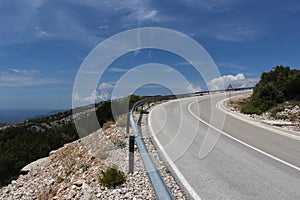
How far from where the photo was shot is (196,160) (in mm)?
8453

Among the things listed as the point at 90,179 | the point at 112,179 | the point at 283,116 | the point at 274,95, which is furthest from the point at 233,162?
the point at 274,95

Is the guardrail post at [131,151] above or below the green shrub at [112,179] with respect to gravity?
above

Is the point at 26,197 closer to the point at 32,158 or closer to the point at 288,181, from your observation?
the point at 288,181

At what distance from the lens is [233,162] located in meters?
8.17

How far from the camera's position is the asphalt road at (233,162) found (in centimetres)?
596

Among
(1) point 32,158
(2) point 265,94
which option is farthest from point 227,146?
(1) point 32,158

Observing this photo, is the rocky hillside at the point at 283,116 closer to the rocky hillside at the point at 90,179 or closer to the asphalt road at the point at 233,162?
the asphalt road at the point at 233,162

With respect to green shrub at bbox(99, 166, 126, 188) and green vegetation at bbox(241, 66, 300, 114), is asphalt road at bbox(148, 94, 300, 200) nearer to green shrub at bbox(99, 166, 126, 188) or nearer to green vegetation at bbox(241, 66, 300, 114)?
green shrub at bbox(99, 166, 126, 188)

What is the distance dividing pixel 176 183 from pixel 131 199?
1260 mm

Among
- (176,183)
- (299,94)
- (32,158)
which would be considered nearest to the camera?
(176,183)

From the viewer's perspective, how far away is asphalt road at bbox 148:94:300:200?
5.96m

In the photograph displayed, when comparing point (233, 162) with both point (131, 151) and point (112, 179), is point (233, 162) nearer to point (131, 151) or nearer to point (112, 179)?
point (131, 151)

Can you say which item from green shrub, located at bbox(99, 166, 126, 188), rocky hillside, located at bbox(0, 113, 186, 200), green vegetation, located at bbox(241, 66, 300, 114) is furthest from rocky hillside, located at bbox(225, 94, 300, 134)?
green shrub, located at bbox(99, 166, 126, 188)

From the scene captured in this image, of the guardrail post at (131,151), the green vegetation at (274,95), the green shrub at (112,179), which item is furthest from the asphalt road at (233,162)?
the green vegetation at (274,95)
